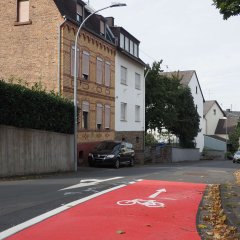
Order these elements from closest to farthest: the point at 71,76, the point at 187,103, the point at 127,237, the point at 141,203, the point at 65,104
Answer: the point at 127,237
the point at 141,203
the point at 65,104
the point at 71,76
the point at 187,103

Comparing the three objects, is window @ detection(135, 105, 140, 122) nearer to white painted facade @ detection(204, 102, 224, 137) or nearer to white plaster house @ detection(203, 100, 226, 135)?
white plaster house @ detection(203, 100, 226, 135)

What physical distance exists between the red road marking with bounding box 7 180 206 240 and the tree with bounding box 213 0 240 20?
14.3ft

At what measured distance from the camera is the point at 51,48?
28.0m

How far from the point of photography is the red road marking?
7.57m

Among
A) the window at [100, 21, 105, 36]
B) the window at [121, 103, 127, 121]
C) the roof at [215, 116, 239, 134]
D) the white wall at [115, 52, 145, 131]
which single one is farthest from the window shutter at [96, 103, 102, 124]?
the roof at [215, 116, 239, 134]

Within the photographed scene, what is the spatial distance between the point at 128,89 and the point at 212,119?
57.4 metres

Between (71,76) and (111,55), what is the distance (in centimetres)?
736

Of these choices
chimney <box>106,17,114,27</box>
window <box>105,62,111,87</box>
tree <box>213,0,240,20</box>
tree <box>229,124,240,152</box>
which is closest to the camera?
tree <box>213,0,240,20</box>

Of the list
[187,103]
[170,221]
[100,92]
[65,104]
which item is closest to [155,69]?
[187,103]

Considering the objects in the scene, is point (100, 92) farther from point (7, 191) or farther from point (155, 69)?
point (7, 191)

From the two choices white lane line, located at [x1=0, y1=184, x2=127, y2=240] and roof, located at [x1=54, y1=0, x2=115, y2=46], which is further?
roof, located at [x1=54, y1=0, x2=115, y2=46]

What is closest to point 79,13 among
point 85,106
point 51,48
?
point 51,48

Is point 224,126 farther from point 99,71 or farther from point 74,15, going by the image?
point 74,15

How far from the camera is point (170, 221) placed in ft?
29.9
